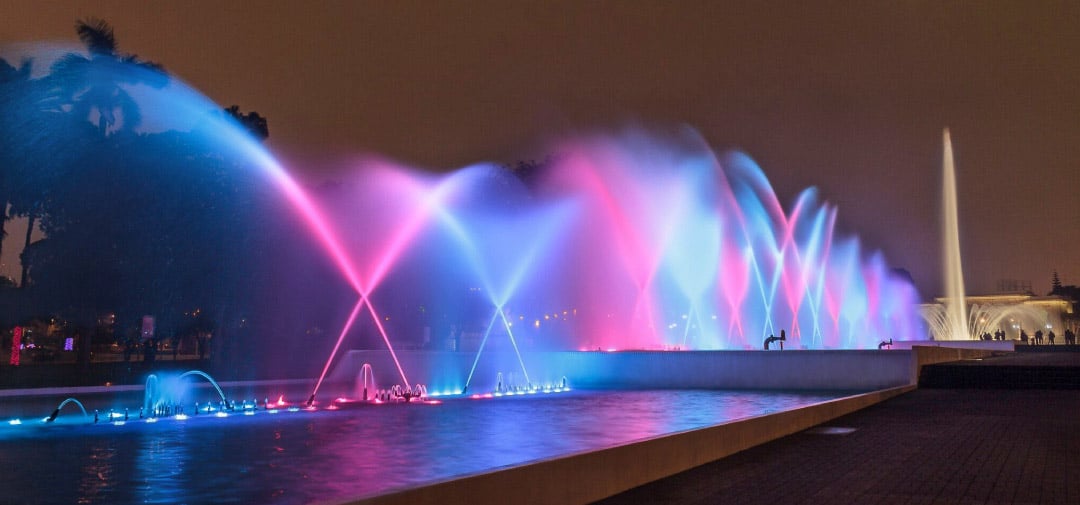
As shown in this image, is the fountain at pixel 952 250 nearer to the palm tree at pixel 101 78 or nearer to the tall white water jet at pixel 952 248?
the tall white water jet at pixel 952 248

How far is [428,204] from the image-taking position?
1403 inches

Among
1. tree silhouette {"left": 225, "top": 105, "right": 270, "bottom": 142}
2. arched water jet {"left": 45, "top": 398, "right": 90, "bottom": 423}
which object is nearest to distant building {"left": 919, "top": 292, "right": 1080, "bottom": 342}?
tree silhouette {"left": 225, "top": 105, "right": 270, "bottom": 142}

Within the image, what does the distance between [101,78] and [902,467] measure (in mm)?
30928

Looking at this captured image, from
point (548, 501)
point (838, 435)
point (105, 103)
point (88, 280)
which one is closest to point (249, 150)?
point (105, 103)

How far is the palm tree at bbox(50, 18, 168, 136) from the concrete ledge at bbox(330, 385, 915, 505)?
27428mm

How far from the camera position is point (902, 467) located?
974 centimetres

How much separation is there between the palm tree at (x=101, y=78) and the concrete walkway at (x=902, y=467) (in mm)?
27342

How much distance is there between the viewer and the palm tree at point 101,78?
1187 inches

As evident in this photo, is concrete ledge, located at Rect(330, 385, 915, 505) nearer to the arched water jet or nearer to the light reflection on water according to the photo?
the light reflection on water

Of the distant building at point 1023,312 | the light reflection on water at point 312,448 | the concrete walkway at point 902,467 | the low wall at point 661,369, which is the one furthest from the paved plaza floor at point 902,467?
the distant building at point 1023,312

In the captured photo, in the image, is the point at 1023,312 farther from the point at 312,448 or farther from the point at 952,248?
the point at 312,448

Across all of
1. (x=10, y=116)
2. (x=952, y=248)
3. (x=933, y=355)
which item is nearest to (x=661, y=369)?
(x=933, y=355)

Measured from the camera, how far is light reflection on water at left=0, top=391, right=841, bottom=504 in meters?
8.75

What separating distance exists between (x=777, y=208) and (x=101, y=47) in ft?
98.0
